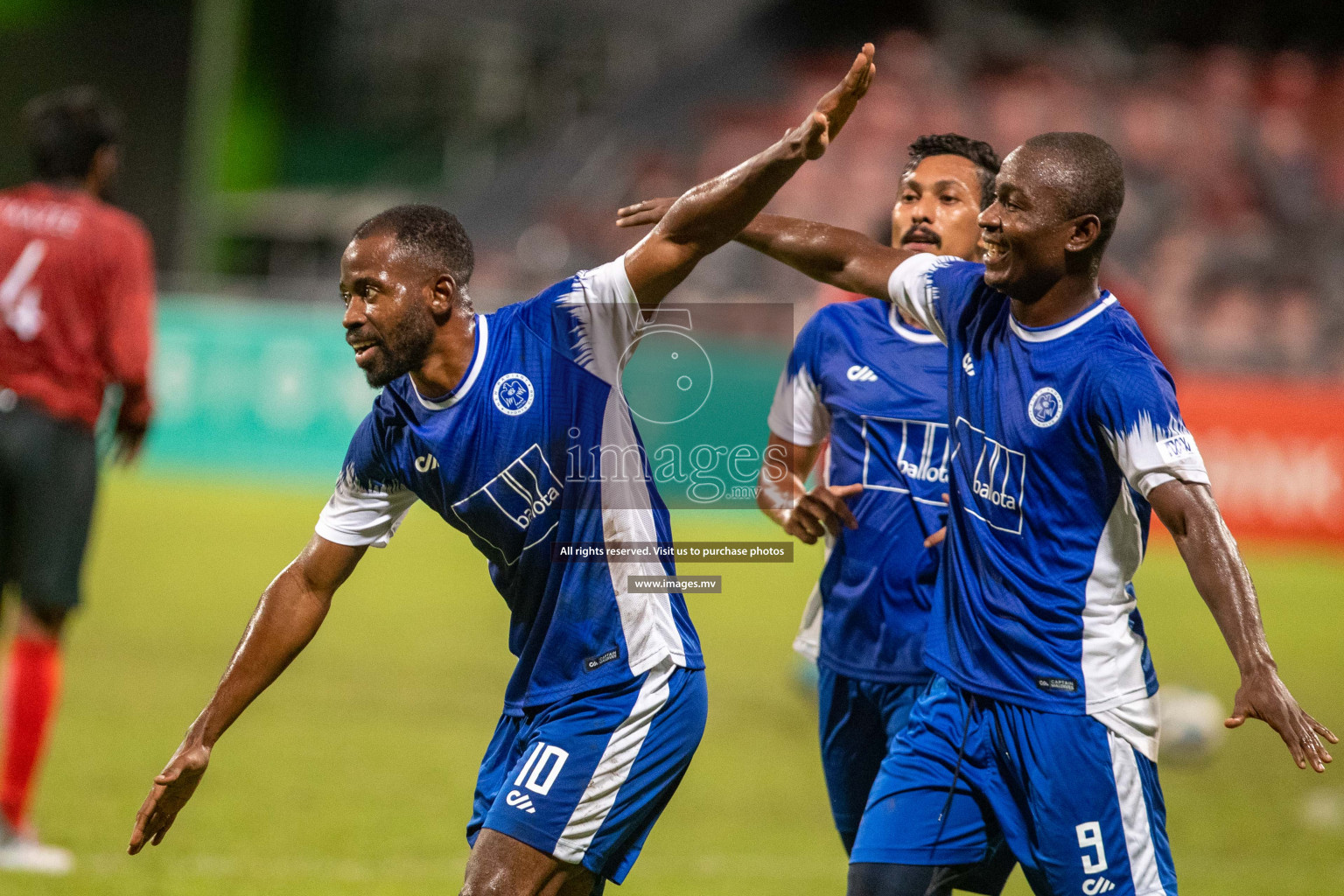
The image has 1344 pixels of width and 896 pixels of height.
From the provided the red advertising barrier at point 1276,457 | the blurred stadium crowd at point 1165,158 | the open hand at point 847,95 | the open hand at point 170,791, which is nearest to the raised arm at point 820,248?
the open hand at point 847,95

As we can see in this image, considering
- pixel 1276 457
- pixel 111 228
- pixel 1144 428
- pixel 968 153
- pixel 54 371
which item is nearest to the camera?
pixel 1144 428

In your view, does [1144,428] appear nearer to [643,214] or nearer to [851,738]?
[643,214]

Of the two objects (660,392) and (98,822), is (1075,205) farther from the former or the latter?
(98,822)

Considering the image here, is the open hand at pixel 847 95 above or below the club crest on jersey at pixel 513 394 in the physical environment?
above

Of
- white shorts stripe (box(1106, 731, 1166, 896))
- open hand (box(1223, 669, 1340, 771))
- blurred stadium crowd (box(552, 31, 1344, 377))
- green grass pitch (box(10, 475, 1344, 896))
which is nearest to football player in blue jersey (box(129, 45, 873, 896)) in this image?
white shorts stripe (box(1106, 731, 1166, 896))

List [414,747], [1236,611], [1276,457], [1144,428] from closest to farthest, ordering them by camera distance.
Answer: [1236,611], [1144,428], [414,747], [1276,457]

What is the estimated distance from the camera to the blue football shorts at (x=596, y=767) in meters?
3.59

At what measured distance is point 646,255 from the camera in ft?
12.0

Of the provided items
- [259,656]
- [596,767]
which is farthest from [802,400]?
[259,656]

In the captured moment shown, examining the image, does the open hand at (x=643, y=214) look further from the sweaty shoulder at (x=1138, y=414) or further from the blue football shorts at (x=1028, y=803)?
the blue football shorts at (x=1028, y=803)

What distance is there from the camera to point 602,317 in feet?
12.3

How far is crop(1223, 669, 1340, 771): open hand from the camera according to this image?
3.02 m

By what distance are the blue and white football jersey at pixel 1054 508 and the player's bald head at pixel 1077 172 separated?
0.75ft

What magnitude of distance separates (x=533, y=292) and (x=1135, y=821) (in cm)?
1599
